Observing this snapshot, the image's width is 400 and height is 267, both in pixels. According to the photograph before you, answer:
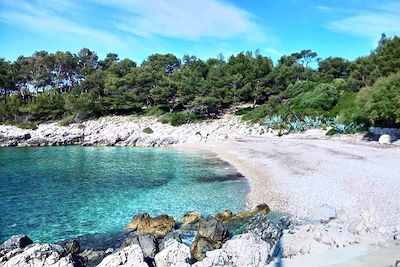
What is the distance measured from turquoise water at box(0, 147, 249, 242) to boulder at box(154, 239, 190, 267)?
5.49 meters

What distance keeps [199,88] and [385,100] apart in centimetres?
3384

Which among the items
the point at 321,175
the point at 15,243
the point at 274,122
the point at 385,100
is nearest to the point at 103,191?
the point at 15,243

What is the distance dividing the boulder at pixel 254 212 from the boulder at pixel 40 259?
7889mm

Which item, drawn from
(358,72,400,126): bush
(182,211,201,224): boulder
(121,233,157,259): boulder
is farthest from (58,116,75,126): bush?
(121,233,157,259): boulder

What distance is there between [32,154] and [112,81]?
26419 millimetres

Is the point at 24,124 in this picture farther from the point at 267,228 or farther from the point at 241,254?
the point at 241,254

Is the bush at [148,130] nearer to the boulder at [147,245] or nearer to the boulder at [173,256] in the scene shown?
the boulder at [147,245]

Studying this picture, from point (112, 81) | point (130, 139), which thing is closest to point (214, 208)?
point (130, 139)

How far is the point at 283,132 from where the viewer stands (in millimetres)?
45438

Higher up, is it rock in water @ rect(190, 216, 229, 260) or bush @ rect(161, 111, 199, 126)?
bush @ rect(161, 111, 199, 126)

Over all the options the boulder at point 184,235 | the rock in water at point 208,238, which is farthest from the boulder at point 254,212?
the rock in water at point 208,238

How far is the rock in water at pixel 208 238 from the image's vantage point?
1239cm

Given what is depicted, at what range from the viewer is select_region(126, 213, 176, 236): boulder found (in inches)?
619

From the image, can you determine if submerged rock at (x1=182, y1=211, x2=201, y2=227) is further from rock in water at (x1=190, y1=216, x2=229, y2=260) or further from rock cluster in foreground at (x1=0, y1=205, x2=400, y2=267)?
rock cluster in foreground at (x1=0, y1=205, x2=400, y2=267)
